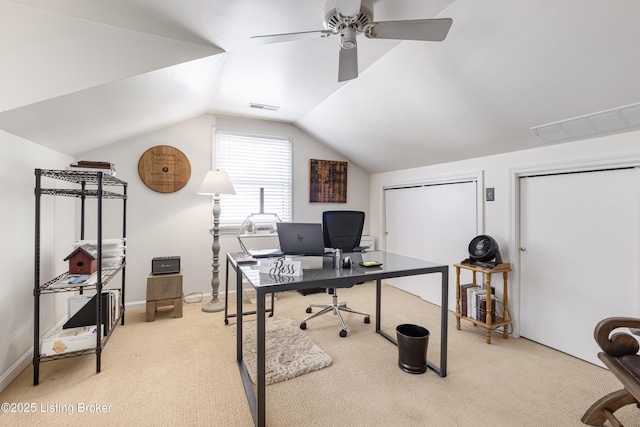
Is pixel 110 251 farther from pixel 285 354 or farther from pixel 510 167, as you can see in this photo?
pixel 510 167

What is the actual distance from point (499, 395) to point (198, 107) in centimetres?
393

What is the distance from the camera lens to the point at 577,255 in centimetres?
237

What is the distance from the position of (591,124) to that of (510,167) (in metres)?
0.73

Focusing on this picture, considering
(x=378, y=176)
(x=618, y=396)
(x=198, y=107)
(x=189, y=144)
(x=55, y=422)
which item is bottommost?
(x=55, y=422)

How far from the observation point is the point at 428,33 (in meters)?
1.55

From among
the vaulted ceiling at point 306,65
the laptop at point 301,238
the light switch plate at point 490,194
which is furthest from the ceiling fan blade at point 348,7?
the light switch plate at point 490,194

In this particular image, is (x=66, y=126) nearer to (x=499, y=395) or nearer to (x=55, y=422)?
(x=55, y=422)

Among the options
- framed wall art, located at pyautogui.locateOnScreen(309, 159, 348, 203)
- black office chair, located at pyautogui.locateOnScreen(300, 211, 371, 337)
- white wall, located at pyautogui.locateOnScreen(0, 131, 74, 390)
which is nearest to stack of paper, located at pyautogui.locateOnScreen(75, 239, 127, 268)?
white wall, located at pyautogui.locateOnScreen(0, 131, 74, 390)

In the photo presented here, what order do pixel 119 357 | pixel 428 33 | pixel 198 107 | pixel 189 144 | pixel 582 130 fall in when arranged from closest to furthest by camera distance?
pixel 428 33, pixel 582 130, pixel 119 357, pixel 198 107, pixel 189 144

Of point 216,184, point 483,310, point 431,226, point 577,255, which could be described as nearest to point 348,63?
point 216,184

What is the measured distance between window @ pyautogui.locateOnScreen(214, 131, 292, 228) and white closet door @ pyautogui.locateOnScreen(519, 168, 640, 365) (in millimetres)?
3002

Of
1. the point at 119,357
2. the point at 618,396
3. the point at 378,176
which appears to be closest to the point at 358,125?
the point at 378,176

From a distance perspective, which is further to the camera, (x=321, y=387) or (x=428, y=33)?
(x=321, y=387)

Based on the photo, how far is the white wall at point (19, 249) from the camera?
6.19 feet
